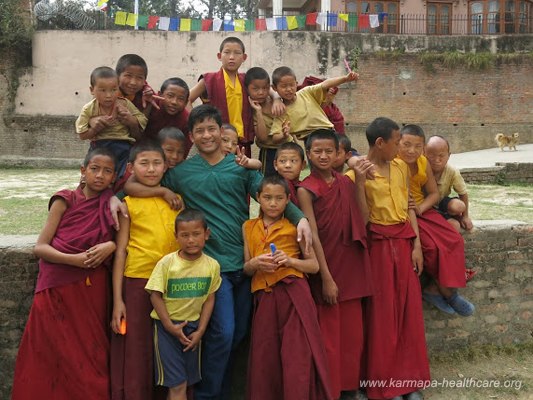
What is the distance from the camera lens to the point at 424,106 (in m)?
17.6

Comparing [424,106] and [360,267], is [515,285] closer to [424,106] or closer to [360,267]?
[360,267]

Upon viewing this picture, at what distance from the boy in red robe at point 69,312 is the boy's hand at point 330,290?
1170 millimetres

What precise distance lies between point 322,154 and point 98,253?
1336 millimetres

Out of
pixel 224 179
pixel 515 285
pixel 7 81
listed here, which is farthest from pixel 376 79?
pixel 224 179

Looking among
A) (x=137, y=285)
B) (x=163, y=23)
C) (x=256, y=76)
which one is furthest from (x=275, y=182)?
(x=163, y=23)

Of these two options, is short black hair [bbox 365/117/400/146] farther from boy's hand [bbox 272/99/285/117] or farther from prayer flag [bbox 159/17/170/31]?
prayer flag [bbox 159/17/170/31]

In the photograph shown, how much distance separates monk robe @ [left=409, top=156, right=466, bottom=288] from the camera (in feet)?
11.0

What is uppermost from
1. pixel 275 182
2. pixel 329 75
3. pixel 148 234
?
pixel 329 75

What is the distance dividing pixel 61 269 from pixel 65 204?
0.34m

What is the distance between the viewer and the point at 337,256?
2.99 metres

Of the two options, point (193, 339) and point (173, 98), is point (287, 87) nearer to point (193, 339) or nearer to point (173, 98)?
point (173, 98)

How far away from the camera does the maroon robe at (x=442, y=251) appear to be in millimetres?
3344

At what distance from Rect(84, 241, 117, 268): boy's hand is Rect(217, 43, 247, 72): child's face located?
1.71 meters

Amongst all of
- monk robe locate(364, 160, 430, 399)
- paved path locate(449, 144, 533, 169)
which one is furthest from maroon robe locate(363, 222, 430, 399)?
paved path locate(449, 144, 533, 169)
